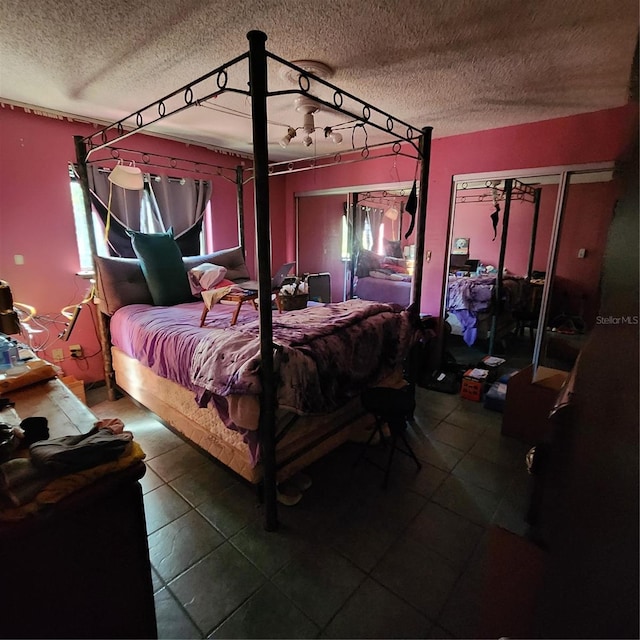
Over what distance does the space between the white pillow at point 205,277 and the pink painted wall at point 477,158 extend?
6.92 feet

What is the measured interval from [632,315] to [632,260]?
0.05 metres

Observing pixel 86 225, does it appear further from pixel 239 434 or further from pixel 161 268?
pixel 239 434

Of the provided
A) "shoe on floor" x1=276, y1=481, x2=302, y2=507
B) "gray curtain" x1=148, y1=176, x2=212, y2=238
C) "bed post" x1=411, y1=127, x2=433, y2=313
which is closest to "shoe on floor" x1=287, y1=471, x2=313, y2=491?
"shoe on floor" x1=276, y1=481, x2=302, y2=507

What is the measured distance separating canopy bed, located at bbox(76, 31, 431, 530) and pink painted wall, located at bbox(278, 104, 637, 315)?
1023 millimetres

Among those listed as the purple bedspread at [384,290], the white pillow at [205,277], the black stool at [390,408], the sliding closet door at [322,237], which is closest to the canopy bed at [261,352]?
the black stool at [390,408]

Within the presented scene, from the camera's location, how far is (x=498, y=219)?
351 cm

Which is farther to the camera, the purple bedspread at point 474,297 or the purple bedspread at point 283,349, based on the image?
the purple bedspread at point 474,297

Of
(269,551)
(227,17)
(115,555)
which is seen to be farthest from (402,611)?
(227,17)

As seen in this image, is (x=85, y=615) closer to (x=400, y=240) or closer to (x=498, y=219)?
(x=498, y=219)

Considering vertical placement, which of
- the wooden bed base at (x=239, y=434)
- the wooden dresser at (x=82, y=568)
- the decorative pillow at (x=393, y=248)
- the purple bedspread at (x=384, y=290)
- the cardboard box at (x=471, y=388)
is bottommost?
the cardboard box at (x=471, y=388)

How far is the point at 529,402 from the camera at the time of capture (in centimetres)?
250

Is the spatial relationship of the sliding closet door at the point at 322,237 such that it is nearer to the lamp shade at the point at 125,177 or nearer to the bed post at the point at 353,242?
the bed post at the point at 353,242

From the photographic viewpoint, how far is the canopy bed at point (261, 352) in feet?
5.19

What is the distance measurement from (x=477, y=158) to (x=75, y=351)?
4.17 meters
